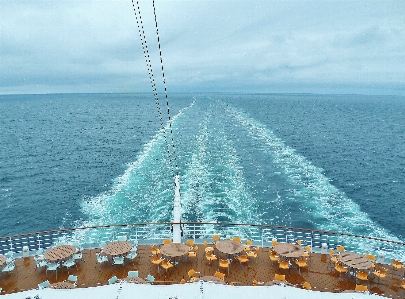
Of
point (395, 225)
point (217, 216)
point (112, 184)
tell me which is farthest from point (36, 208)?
point (395, 225)

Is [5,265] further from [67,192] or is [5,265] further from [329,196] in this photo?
[329,196]

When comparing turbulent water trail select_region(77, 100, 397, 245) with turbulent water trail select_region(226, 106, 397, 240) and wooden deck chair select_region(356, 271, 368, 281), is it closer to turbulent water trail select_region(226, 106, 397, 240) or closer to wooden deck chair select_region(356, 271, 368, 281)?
turbulent water trail select_region(226, 106, 397, 240)

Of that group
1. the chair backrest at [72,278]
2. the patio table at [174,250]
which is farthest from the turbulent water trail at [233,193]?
the chair backrest at [72,278]

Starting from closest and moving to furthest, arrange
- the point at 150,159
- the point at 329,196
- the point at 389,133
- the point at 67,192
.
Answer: the point at 329,196, the point at 67,192, the point at 150,159, the point at 389,133

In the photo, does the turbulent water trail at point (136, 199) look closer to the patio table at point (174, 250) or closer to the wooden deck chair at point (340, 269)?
the patio table at point (174, 250)

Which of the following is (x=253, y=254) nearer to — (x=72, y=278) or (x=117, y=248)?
(x=117, y=248)
